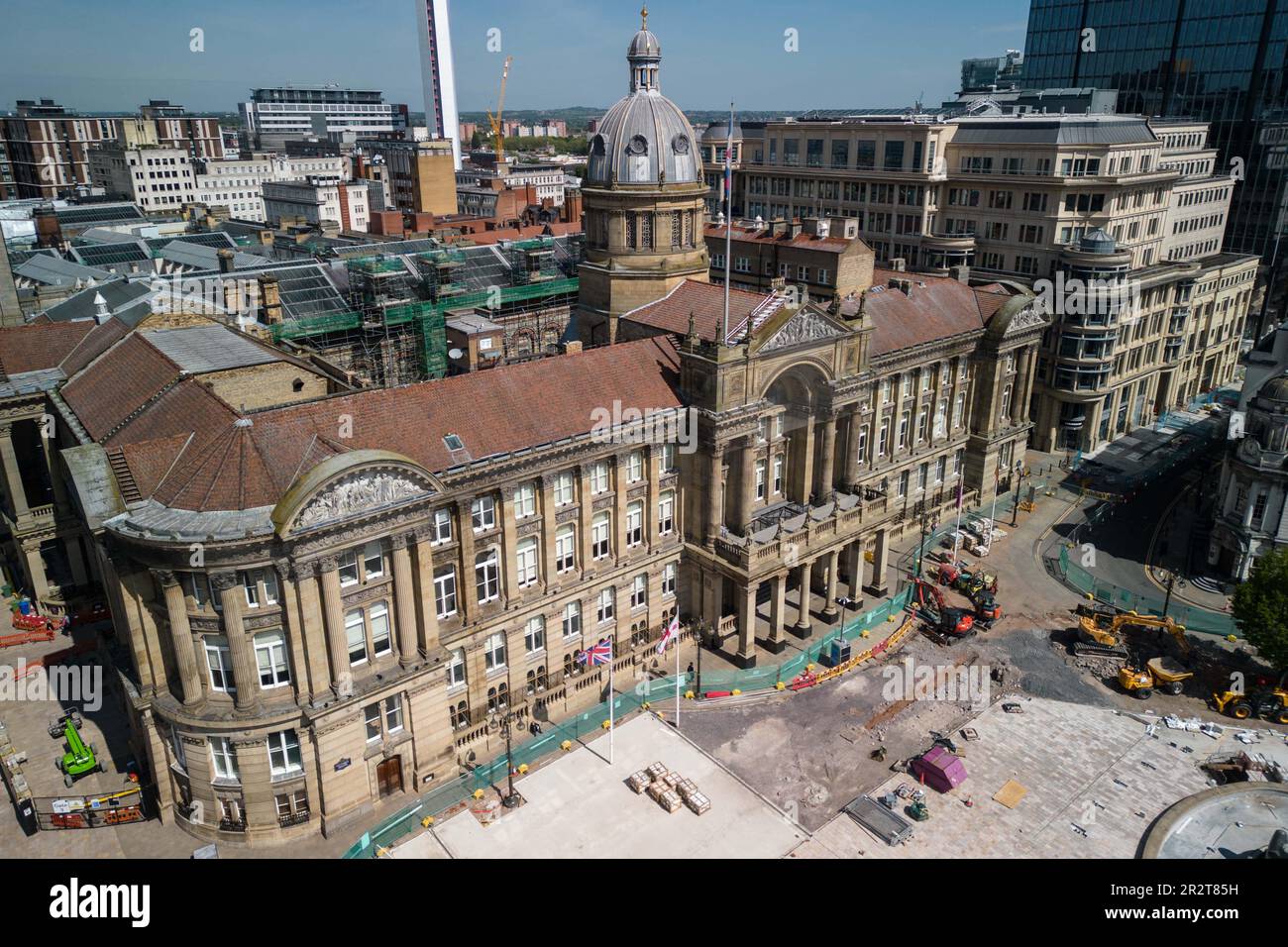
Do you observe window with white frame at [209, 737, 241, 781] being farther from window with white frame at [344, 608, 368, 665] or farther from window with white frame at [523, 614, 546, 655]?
window with white frame at [523, 614, 546, 655]

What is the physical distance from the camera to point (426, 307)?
72312mm

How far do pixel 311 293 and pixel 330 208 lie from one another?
368 ft

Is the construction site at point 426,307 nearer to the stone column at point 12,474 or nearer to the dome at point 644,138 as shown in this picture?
the dome at point 644,138

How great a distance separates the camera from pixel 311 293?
7288 cm

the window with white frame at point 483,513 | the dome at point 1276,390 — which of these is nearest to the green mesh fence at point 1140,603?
the dome at point 1276,390

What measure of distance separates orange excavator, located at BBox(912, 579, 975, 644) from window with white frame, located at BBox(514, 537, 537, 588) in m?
30.4

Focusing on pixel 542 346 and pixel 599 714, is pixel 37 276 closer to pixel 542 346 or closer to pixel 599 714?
pixel 542 346

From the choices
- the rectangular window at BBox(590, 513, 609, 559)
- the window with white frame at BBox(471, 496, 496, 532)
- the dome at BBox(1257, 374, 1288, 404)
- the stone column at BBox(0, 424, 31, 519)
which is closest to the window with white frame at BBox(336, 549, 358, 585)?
the window with white frame at BBox(471, 496, 496, 532)

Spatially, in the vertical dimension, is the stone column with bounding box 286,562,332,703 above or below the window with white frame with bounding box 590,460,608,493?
below

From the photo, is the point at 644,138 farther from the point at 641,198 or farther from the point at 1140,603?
the point at 1140,603

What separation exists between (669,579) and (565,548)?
32.1 feet

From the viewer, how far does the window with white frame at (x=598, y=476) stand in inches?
2031

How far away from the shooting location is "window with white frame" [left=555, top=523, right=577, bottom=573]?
51.5m

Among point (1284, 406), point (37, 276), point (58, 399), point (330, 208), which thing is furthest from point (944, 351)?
point (330, 208)
